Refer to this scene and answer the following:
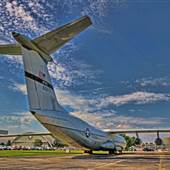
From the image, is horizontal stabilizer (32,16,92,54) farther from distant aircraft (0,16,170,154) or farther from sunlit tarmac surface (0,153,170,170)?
sunlit tarmac surface (0,153,170,170)

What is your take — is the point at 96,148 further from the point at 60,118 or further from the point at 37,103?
the point at 37,103

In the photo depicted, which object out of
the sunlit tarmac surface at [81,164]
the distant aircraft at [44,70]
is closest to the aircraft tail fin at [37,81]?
the distant aircraft at [44,70]

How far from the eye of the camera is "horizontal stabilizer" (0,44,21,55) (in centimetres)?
1994

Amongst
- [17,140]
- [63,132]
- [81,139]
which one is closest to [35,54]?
[63,132]

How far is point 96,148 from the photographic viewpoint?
3638cm

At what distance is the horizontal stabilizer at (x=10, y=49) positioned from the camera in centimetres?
1994

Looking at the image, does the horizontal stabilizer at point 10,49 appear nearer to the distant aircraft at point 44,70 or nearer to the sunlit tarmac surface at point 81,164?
the distant aircraft at point 44,70

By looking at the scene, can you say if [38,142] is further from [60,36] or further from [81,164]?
[60,36]

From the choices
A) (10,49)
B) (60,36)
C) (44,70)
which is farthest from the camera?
(44,70)

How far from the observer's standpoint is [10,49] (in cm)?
2039

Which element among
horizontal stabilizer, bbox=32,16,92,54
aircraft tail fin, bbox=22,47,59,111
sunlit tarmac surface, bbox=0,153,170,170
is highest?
horizontal stabilizer, bbox=32,16,92,54

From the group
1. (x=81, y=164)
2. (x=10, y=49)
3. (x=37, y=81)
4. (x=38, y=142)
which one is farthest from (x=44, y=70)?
(x=38, y=142)

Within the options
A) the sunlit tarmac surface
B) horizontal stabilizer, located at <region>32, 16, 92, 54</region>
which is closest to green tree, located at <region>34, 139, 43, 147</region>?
the sunlit tarmac surface

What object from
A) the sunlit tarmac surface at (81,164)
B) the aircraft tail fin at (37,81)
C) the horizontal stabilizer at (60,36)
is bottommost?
the sunlit tarmac surface at (81,164)
